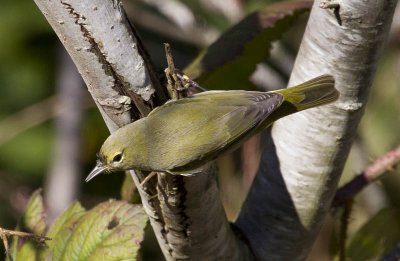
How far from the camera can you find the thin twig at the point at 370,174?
176 cm

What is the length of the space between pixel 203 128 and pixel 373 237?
1.52 ft

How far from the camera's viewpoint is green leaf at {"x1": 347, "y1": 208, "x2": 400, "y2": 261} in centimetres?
190

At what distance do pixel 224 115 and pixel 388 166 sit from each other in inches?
14.7

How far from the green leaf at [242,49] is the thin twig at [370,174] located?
1.20 ft

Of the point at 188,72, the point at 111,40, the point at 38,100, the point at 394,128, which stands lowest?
the point at 394,128

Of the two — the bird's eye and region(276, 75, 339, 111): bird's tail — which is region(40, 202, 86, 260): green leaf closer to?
the bird's eye

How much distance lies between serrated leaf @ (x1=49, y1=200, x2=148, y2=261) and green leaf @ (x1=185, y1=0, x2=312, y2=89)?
36 cm

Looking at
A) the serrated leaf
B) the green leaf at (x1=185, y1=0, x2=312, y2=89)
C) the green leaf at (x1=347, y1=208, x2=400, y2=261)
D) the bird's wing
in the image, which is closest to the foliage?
the serrated leaf

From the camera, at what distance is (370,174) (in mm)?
1758

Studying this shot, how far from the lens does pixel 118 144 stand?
1.77m

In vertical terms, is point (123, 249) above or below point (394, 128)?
above

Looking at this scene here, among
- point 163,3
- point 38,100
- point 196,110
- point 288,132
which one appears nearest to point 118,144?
point 196,110

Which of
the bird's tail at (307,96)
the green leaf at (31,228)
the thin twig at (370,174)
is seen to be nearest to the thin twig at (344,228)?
the thin twig at (370,174)

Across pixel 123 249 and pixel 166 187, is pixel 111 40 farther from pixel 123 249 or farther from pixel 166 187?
pixel 123 249
